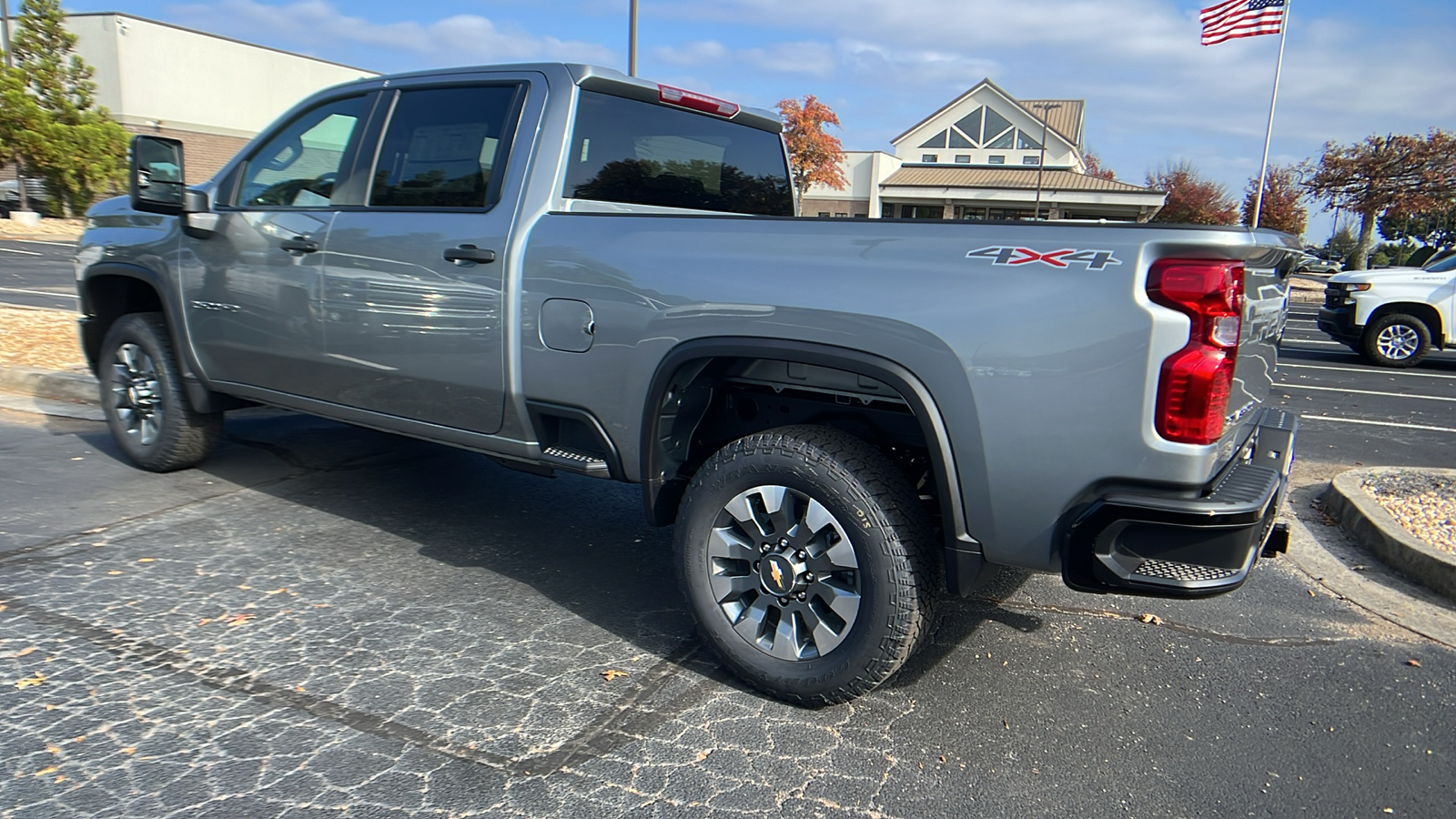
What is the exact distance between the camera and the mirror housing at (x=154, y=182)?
4504 mm

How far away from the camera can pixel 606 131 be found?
3.85m

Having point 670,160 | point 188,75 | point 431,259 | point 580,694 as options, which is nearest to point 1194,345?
point 580,694

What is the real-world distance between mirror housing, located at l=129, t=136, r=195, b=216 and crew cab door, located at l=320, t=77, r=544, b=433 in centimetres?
109

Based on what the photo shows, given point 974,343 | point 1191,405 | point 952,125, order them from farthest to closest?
point 952,125 → point 974,343 → point 1191,405

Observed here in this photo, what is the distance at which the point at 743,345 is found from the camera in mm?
2932

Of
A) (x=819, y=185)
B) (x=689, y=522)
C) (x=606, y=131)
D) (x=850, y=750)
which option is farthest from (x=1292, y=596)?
(x=819, y=185)

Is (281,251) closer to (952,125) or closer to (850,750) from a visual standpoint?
(850,750)

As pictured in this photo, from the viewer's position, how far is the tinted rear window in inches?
149

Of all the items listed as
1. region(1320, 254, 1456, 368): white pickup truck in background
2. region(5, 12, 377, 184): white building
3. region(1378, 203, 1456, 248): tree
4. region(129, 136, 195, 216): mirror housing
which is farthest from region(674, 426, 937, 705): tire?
region(1378, 203, 1456, 248): tree

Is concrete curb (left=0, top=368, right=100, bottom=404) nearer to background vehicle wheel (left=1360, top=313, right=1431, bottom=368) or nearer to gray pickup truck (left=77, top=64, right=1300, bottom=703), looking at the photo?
gray pickup truck (left=77, top=64, right=1300, bottom=703)

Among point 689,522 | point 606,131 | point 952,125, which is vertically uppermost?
point 952,125

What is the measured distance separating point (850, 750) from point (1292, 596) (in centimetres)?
252

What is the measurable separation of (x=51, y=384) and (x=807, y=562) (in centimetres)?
654

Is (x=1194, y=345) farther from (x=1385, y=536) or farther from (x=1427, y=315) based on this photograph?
(x=1427, y=315)
